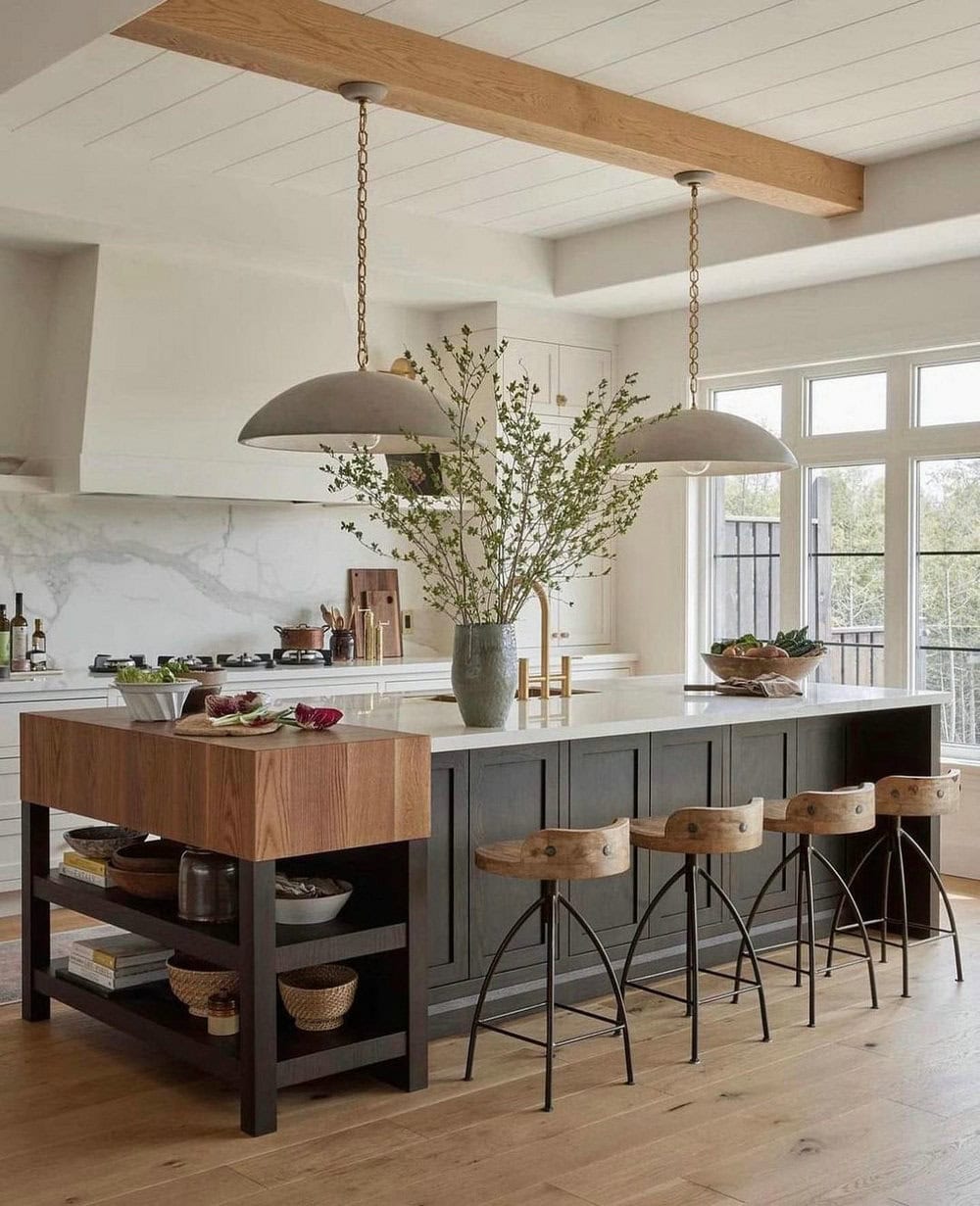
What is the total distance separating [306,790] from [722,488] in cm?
464

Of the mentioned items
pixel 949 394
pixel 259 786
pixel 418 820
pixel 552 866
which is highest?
pixel 949 394

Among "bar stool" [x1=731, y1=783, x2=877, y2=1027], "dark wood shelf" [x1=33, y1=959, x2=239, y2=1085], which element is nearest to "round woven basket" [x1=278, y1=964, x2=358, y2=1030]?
"dark wood shelf" [x1=33, y1=959, x2=239, y2=1085]

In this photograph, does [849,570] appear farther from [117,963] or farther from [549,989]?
[117,963]

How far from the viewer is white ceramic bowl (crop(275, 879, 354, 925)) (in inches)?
144

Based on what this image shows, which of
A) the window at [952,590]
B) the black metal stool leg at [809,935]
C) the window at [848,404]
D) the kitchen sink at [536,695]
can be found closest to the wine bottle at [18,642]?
the kitchen sink at [536,695]

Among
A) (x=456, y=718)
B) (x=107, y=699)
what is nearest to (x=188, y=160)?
(x=107, y=699)

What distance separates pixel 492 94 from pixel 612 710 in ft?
6.72

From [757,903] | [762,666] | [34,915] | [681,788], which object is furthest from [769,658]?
[34,915]

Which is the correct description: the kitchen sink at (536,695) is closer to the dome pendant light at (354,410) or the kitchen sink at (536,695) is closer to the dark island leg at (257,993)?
the dome pendant light at (354,410)

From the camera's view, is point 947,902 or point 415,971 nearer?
point 415,971

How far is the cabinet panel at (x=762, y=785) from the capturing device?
4.96 meters

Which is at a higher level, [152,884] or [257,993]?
[152,884]

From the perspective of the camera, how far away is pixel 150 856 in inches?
159

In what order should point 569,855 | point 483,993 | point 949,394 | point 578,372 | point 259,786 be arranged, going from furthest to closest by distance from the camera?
point 578,372 → point 949,394 → point 483,993 → point 569,855 → point 259,786
